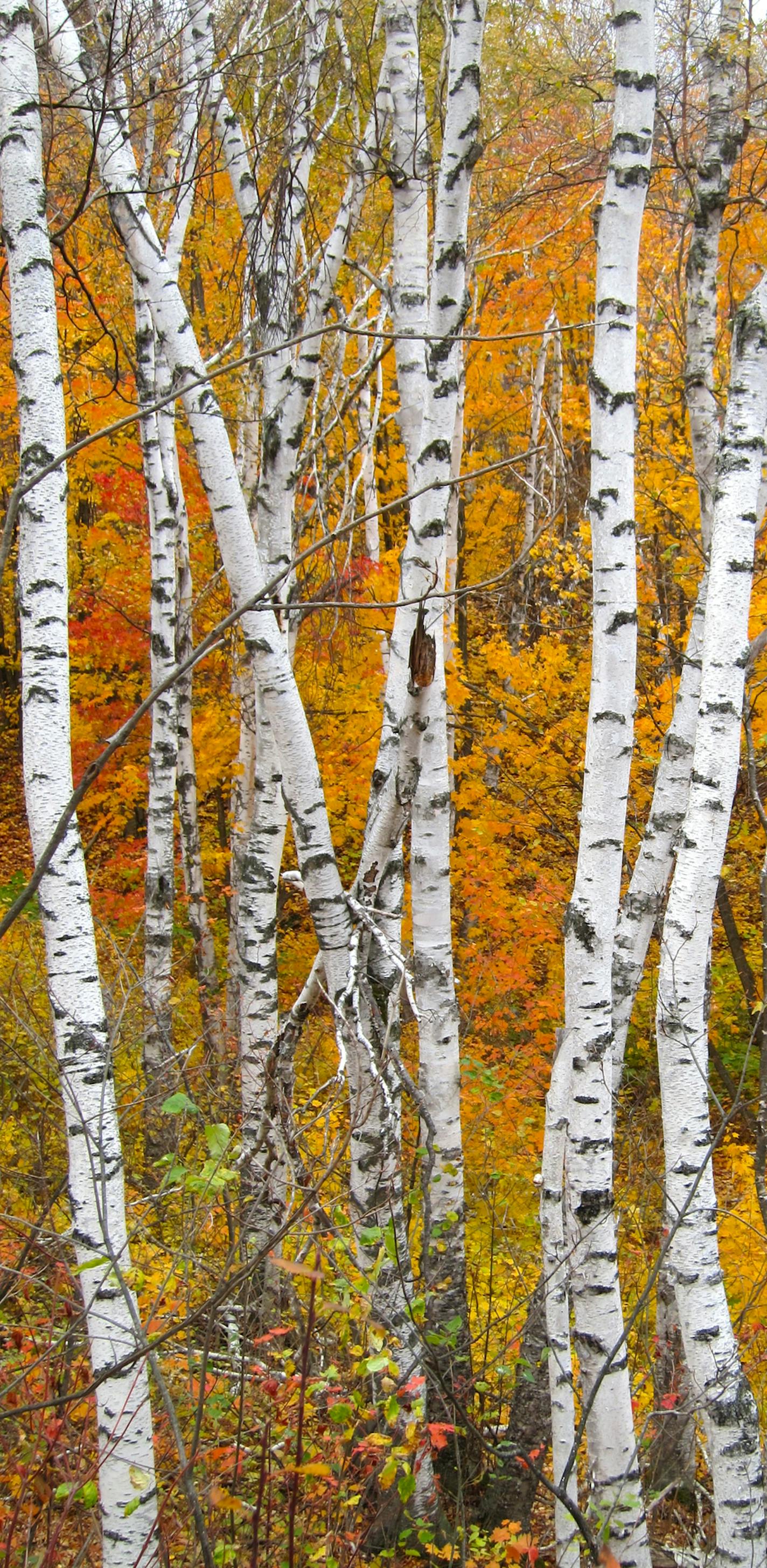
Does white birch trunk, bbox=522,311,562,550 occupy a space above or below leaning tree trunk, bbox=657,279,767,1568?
above

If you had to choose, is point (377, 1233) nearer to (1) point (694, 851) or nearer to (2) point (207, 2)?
(1) point (694, 851)

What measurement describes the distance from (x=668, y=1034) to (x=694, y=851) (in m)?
0.66

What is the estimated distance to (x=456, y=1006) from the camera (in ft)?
15.3

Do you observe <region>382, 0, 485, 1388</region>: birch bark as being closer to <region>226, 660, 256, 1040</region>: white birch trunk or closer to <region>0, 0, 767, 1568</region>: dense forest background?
<region>0, 0, 767, 1568</region>: dense forest background

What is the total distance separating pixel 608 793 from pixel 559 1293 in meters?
1.89

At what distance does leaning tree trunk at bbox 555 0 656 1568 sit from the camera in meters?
3.50

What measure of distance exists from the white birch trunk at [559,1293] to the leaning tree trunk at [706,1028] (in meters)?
0.40

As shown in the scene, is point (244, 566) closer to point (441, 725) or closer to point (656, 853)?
point (441, 725)

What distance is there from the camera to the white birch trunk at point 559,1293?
363cm

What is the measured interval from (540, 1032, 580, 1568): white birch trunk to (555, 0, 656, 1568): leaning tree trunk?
78 mm

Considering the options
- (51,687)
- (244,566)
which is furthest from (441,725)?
(51,687)

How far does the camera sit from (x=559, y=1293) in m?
3.75

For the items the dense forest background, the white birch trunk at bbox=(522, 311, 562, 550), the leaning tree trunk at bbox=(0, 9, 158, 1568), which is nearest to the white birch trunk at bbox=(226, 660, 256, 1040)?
the dense forest background

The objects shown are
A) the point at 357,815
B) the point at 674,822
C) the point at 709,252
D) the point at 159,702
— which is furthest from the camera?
the point at 357,815
